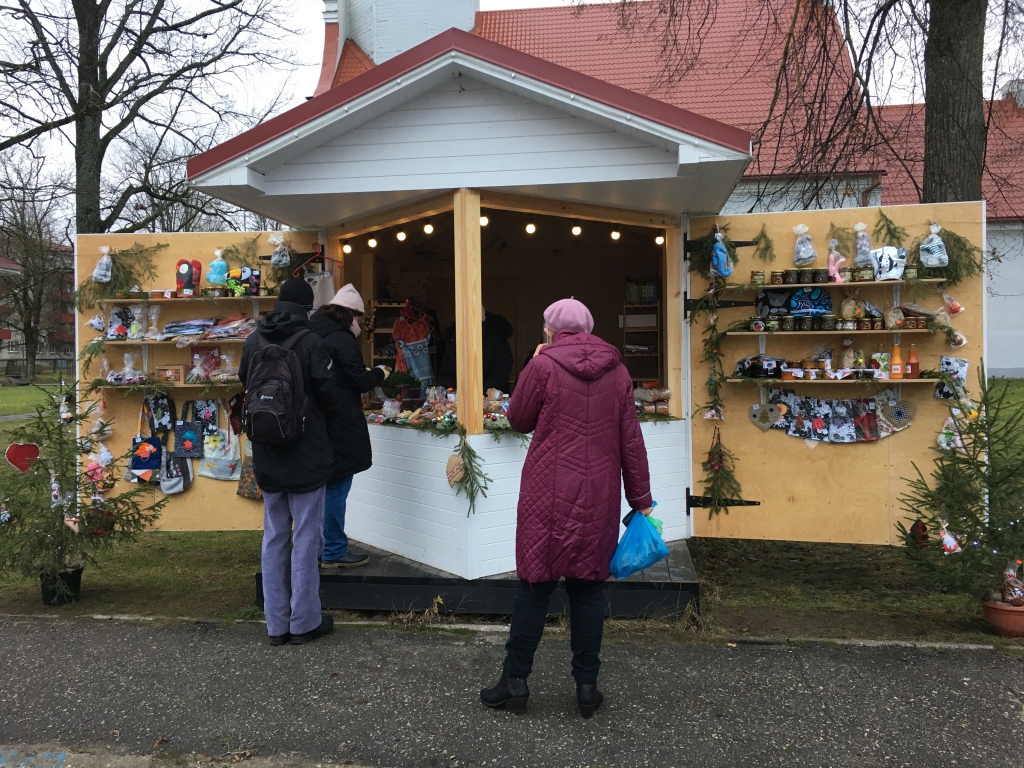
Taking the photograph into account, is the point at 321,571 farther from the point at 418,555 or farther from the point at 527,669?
the point at 527,669

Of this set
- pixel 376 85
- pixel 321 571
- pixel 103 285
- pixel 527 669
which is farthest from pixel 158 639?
pixel 376 85

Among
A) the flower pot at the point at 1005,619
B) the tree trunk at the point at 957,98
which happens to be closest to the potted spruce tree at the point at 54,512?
the flower pot at the point at 1005,619

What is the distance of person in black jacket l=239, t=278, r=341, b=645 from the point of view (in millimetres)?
3678

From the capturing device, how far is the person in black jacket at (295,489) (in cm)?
368

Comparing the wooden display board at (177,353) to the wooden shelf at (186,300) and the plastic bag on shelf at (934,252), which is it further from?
the plastic bag on shelf at (934,252)

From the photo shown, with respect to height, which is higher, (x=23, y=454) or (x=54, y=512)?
(x=23, y=454)

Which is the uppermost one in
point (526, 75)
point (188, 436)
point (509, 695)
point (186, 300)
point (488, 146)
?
point (526, 75)

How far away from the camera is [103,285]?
5.69 meters

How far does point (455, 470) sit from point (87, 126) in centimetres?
1030

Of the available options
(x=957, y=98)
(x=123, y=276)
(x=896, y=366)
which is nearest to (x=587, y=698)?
(x=896, y=366)

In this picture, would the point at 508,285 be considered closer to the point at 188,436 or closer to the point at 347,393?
the point at 188,436

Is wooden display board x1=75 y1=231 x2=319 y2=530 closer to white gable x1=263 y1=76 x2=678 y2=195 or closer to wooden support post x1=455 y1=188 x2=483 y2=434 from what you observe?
white gable x1=263 y1=76 x2=678 y2=195

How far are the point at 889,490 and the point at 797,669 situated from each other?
213cm

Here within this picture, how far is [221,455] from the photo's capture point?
5.80 meters
